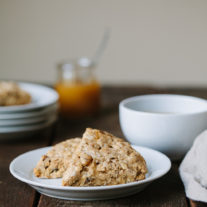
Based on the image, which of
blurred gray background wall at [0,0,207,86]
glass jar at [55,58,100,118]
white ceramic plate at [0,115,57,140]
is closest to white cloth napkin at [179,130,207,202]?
white ceramic plate at [0,115,57,140]

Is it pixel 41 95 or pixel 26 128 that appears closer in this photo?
pixel 26 128

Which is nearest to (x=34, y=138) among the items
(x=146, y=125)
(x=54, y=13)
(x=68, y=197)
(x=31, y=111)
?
(x=31, y=111)

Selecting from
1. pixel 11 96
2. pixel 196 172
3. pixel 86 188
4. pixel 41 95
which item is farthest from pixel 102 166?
pixel 41 95

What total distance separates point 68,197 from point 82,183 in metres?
0.05

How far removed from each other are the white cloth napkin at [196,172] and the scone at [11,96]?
708 mm

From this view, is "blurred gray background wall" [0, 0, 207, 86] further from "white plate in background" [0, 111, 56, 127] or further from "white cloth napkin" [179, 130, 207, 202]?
"white cloth napkin" [179, 130, 207, 202]

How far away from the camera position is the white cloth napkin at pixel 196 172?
2.87 feet

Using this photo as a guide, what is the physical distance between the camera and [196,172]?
92 centimetres

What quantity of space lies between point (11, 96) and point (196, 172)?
78 cm

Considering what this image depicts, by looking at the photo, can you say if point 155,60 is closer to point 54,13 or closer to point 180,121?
point 54,13

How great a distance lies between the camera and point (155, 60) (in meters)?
3.24

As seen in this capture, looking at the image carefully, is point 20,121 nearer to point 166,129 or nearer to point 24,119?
point 24,119

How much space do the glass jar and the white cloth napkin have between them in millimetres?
827

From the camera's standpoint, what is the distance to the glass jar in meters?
1.79
